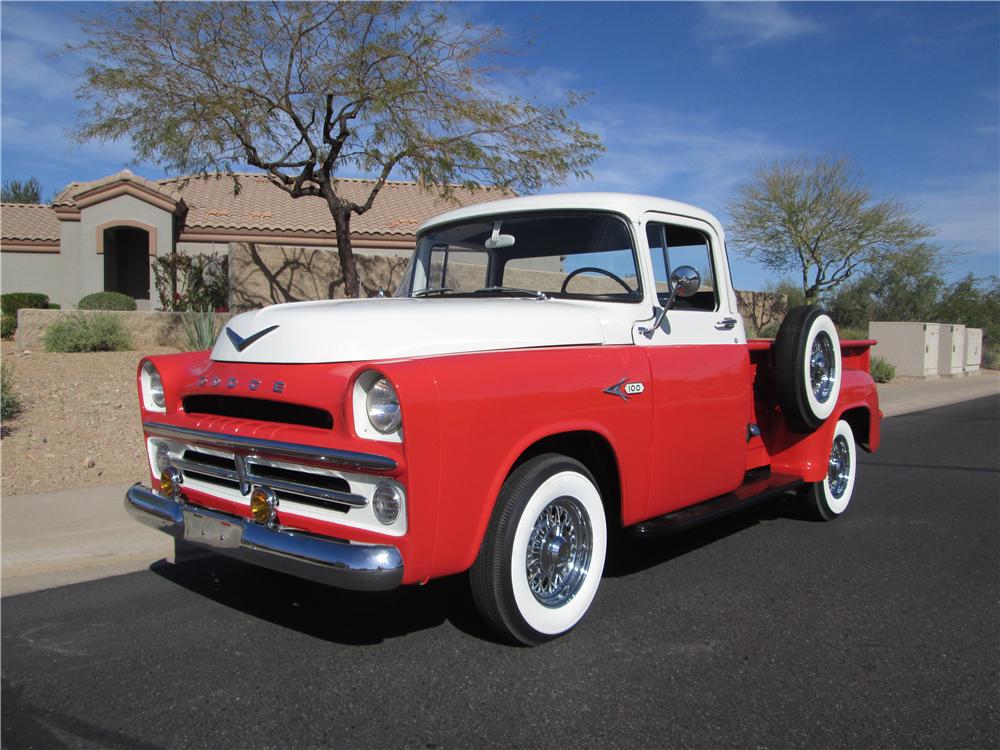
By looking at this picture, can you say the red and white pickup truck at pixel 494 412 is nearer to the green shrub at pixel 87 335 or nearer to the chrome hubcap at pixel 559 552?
the chrome hubcap at pixel 559 552

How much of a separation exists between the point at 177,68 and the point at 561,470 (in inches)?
387

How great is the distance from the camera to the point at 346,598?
437 cm

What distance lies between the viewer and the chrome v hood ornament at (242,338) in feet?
11.8

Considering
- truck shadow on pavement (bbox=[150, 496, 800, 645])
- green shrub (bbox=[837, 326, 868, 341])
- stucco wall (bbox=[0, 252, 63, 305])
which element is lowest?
truck shadow on pavement (bbox=[150, 496, 800, 645])

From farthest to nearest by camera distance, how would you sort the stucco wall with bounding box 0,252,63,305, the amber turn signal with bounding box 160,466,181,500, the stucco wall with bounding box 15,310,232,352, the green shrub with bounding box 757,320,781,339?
the stucco wall with bounding box 0,252,63,305, the green shrub with bounding box 757,320,781,339, the stucco wall with bounding box 15,310,232,352, the amber turn signal with bounding box 160,466,181,500

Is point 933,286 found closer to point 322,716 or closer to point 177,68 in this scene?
point 177,68

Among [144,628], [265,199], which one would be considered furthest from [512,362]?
[265,199]

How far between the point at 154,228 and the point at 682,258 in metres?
16.8

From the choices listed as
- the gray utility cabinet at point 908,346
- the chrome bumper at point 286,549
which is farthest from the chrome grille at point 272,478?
the gray utility cabinet at point 908,346

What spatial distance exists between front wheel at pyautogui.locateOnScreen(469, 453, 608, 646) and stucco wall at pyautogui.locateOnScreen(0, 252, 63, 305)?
20.9 metres

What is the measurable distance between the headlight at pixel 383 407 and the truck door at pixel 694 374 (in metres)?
1.58

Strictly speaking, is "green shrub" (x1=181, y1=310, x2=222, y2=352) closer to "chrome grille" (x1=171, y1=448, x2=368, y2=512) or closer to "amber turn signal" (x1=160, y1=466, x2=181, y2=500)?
"amber turn signal" (x1=160, y1=466, x2=181, y2=500)

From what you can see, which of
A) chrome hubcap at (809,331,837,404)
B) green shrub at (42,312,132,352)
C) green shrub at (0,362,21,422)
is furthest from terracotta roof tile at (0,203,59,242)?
chrome hubcap at (809,331,837,404)

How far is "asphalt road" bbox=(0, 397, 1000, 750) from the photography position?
2.93 metres
